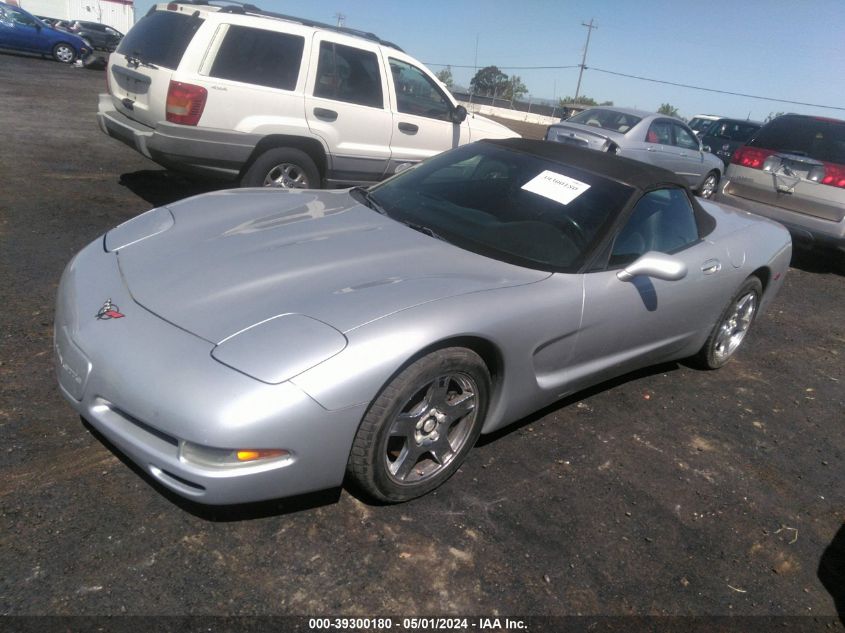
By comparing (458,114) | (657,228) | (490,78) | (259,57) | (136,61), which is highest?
(259,57)

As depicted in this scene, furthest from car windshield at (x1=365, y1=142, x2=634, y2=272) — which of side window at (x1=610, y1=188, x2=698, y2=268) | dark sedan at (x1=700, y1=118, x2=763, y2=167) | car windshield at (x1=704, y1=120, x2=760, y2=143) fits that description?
car windshield at (x1=704, y1=120, x2=760, y2=143)

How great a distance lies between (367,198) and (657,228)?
1.66 meters

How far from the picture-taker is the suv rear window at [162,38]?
5.55 metres

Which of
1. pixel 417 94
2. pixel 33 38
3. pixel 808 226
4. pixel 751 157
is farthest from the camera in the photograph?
pixel 33 38

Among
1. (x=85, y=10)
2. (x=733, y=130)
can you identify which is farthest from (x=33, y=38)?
(x=85, y=10)

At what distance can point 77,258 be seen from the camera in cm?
292

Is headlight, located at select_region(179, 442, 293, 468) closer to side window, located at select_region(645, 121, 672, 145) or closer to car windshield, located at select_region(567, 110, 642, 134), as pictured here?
car windshield, located at select_region(567, 110, 642, 134)

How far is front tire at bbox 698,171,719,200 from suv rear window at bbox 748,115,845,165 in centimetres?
387

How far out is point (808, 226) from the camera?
24.0 ft

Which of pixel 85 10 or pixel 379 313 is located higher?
pixel 85 10

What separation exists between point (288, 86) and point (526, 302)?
162 inches

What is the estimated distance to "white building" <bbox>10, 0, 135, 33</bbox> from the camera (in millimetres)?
47125

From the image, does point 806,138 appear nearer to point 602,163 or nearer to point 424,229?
→ point 602,163

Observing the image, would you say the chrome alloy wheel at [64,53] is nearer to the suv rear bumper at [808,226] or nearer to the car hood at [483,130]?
the car hood at [483,130]
